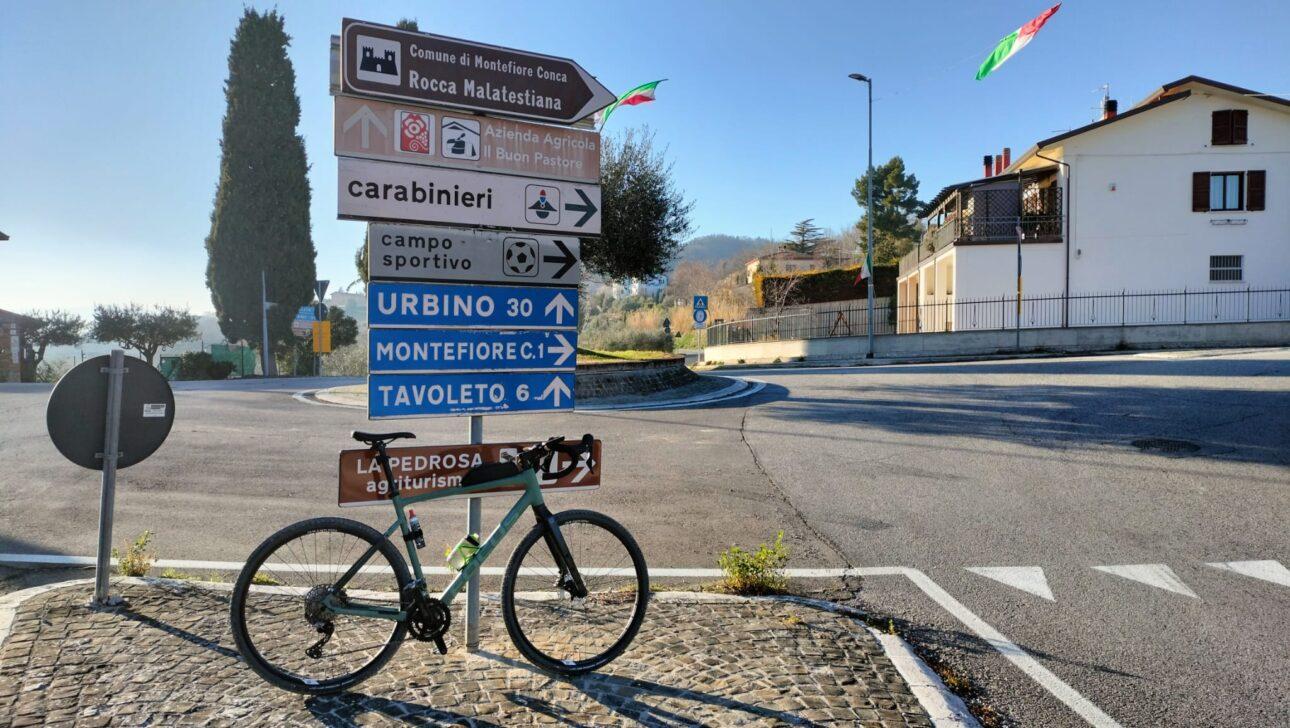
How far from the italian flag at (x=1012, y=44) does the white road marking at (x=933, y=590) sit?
557 inches

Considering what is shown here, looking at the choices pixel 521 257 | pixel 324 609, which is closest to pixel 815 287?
pixel 521 257

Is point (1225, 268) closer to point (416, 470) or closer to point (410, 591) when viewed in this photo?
point (416, 470)

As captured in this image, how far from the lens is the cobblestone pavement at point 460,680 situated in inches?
123

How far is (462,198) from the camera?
12.9ft

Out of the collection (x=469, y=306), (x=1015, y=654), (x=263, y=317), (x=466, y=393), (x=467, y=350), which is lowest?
(x=1015, y=654)

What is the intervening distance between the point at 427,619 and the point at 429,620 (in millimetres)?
11

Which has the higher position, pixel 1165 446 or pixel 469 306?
pixel 469 306

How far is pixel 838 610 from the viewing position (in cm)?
446

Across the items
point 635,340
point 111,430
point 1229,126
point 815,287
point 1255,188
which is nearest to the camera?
point 111,430

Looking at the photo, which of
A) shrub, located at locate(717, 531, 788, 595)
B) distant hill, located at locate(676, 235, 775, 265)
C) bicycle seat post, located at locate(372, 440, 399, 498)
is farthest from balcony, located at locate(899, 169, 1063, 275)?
distant hill, located at locate(676, 235, 775, 265)

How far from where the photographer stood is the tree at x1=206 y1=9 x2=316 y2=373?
4169cm

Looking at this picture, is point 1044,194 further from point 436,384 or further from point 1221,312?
point 436,384

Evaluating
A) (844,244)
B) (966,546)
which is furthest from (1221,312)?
(844,244)

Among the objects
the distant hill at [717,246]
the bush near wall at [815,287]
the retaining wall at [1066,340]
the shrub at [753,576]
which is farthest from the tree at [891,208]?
the distant hill at [717,246]
